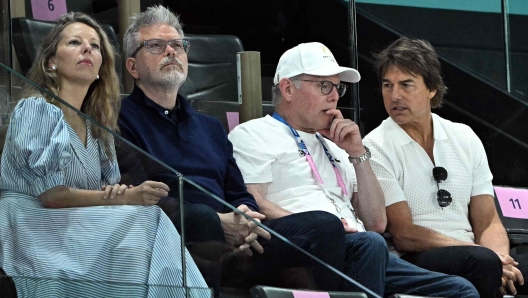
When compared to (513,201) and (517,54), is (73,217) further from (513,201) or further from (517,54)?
(517,54)

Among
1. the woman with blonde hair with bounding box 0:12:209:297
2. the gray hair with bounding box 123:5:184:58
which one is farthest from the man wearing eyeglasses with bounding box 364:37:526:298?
the woman with blonde hair with bounding box 0:12:209:297

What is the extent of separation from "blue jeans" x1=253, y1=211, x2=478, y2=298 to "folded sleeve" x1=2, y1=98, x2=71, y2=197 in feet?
1.77

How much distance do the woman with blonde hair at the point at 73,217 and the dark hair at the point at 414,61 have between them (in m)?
1.54

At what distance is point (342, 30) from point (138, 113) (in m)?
1.42

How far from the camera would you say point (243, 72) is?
339 cm

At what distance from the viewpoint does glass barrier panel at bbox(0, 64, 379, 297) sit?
2117mm

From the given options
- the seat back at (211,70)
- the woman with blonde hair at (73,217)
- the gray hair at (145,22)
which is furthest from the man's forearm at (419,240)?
the woman with blonde hair at (73,217)

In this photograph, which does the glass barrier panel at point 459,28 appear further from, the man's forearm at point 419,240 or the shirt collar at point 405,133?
the man's forearm at point 419,240

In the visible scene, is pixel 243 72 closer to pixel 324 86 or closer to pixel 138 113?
pixel 324 86

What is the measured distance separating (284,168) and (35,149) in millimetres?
1039

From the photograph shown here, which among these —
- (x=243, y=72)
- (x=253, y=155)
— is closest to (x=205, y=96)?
(x=243, y=72)

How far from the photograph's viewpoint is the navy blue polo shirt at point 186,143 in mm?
2922

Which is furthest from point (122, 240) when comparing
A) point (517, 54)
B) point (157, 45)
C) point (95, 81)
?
point (517, 54)

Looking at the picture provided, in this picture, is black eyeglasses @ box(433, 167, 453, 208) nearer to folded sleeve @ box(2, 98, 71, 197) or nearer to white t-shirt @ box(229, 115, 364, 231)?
white t-shirt @ box(229, 115, 364, 231)
